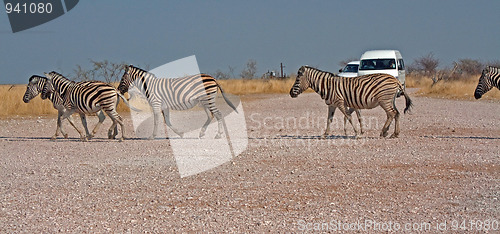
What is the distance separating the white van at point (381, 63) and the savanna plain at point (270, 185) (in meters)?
11.2

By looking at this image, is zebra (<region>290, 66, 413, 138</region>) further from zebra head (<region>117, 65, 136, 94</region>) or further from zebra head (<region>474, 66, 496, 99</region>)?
zebra head (<region>117, 65, 136, 94</region>)

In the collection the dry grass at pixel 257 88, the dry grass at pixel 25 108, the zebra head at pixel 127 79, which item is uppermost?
the zebra head at pixel 127 79

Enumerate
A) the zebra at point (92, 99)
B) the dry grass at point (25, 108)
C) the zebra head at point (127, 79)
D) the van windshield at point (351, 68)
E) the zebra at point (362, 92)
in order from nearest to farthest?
the zebra at point (362, 92) < the zebra at point (92, 99) < the zebra head at point (127, 79) < the dry grass at point (25, 108) < the van windshield at point (351, 68)

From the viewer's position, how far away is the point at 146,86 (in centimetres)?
1485

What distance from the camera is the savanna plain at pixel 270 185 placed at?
6446mm

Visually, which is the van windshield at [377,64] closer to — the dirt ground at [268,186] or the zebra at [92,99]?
the dirt ground at [268,186]

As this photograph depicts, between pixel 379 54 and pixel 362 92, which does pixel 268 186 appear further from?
pixel 379 54

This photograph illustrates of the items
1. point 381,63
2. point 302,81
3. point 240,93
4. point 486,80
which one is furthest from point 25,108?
point 240,93

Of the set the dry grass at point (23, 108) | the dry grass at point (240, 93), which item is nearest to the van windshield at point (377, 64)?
the dry grass at point (240, 93)

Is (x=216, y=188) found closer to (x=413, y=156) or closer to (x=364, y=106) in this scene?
(x=413, y=156)

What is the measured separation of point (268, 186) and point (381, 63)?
19.3m

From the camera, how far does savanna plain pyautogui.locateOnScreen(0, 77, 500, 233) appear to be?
645cm

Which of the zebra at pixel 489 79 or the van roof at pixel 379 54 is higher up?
the zebra at pixel 489 79

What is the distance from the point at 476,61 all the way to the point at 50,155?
180 ft
